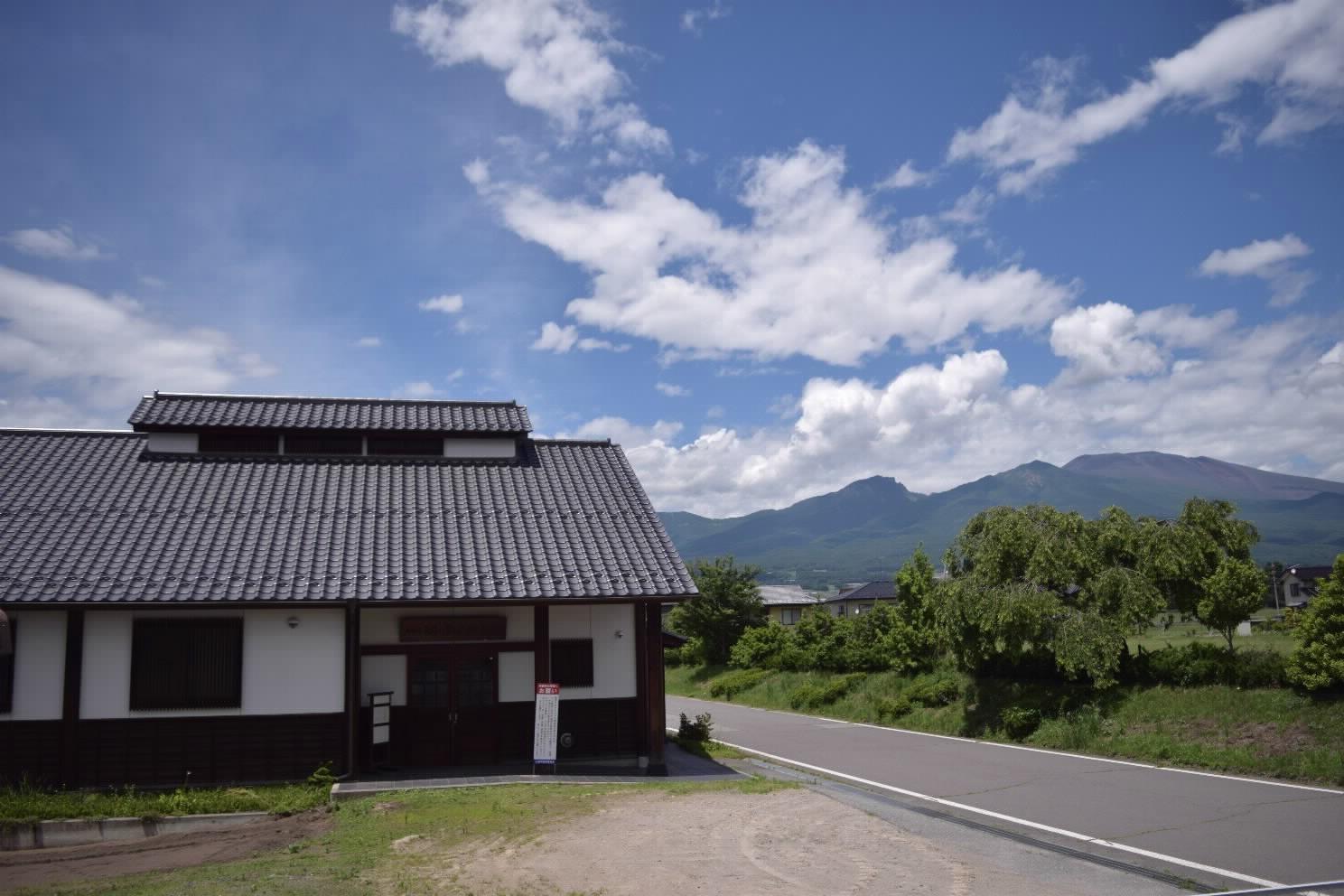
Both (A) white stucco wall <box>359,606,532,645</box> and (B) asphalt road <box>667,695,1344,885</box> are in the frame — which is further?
(A) white stucco wall <box>359,606,532,645</box>

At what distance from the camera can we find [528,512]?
52.1 feet

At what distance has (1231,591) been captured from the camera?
19.3 meters

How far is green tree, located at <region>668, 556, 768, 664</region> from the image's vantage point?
40.3m

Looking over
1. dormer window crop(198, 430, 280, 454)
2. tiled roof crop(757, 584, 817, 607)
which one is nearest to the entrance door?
dormer window crop(198, 430, 280, 454)

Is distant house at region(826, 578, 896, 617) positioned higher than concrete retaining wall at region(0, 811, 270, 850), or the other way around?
distant house at region(826, 578, 896, 617)

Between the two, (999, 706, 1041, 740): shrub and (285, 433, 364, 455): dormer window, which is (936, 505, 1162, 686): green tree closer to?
(999, 706, 1041, 740): shrub

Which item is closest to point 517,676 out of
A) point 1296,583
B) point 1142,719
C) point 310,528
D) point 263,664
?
point 263,664

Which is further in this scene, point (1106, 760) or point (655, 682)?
point (1106, 760)

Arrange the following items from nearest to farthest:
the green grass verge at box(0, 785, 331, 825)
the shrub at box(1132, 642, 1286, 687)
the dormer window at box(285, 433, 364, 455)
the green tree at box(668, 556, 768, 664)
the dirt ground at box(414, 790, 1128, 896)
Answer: the dirt ground at box(414, 790, 1128, 896)
the green grass verge at box(0, 785, 331, 825)
the shrub at box(1132, 642, 1286, 687)
the dormer window at box(285, 433, 364, 455)
the green tree at box(668, 556, 768, 664)

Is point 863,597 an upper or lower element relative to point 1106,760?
upper

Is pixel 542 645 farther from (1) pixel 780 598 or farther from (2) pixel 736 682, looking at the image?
(1) pixel 780 598

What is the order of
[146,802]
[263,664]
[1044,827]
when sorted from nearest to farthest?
[1044,827], [146,802], [263,664]

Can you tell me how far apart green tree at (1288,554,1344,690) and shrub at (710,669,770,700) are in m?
20.5

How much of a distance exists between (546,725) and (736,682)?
22.4m
